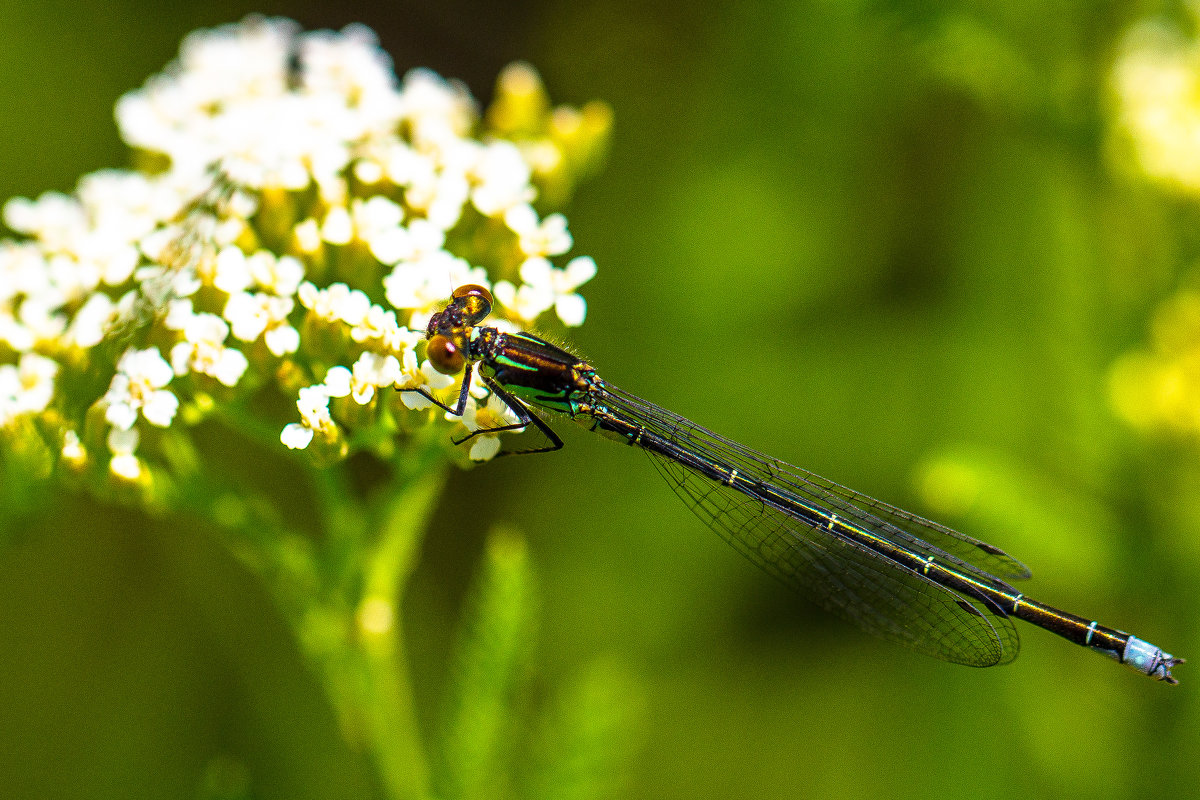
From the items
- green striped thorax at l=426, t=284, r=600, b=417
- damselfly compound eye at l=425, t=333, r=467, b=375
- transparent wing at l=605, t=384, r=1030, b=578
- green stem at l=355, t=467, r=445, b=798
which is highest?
transparent wing at l=605, t=384, r=1030, b=578

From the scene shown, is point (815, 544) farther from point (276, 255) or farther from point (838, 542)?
point (276, 255)

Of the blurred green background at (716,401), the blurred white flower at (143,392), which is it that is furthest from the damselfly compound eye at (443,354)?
the blurred green background at (716,401)

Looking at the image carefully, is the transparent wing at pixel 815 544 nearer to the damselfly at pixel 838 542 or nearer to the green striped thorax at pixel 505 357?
the damselfly at pixel 838 542

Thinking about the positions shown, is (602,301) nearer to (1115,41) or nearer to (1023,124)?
(1023,124)

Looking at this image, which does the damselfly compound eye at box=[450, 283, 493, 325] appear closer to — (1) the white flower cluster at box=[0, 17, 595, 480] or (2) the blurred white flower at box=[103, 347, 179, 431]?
(1) the white flower cluster at box=[0, 17, 595, 480]

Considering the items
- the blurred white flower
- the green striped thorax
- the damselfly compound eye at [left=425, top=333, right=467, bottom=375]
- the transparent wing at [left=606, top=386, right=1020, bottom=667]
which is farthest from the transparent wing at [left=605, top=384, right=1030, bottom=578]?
the blurred white flower

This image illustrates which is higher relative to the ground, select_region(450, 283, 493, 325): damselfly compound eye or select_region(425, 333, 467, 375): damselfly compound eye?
select_region(450, 283, 493, 325): damselfly compound eye
